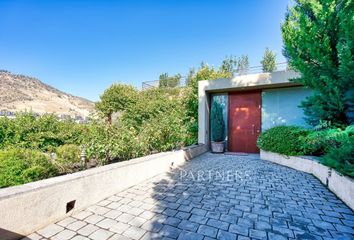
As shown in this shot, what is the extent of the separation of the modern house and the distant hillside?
13.7 metres

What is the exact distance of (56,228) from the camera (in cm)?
262

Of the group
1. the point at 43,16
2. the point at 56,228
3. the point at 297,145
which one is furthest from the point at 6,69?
the point at 297,145

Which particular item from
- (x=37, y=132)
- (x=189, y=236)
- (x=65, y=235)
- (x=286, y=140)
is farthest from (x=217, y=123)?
(x=65, y=235)

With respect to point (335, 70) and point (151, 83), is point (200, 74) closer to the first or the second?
point (151, 83)

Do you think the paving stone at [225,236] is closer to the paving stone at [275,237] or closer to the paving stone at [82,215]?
the paving stone at [275,237]

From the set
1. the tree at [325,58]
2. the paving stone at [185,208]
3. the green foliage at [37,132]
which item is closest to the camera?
the paving stone at [185,208]

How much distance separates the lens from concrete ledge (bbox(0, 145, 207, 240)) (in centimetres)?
226

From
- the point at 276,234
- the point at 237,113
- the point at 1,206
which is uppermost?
the point at 237,113

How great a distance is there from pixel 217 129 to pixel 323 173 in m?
4.54

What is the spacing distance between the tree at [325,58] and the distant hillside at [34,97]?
17.8 m

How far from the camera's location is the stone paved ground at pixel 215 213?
2549 mm

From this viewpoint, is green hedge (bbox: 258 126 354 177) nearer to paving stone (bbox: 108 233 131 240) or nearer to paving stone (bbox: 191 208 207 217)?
paving stone (bbox: 191 208 207 217)

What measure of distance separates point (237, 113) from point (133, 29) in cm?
714

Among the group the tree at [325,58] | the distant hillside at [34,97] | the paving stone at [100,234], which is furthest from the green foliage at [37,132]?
the distant hillside at [34,97]
